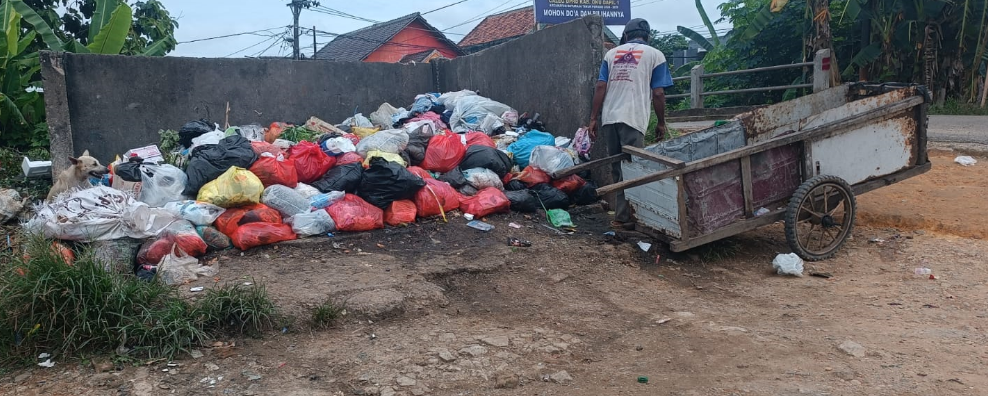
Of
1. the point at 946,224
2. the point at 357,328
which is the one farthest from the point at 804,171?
the point at 357,328

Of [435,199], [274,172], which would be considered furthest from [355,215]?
[274,172]

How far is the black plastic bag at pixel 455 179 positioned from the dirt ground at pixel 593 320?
21.6 inches

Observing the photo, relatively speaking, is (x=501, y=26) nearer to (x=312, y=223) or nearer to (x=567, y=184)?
(x=567, y=184)

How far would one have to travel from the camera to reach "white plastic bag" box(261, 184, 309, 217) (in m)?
4.96

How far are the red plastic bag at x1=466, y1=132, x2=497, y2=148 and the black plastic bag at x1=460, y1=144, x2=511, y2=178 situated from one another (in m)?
0.17

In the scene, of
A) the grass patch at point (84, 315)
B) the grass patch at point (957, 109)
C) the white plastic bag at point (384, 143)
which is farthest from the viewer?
the grass patch at point (957, 109)

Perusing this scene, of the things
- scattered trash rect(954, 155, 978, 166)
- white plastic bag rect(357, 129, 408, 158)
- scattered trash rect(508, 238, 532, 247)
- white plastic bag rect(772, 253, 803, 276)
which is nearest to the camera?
white plastic bag rect(772, 253, 803, 276)

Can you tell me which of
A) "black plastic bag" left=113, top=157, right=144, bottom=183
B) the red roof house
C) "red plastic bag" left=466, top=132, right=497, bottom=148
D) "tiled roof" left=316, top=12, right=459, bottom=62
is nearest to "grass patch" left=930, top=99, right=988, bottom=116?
"red plastic bag" left=466, top=132, right=497, bottom=148

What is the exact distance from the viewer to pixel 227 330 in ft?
10.9

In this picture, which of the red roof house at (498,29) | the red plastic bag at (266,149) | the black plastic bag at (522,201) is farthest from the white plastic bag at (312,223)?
the red roof house at (498,29)

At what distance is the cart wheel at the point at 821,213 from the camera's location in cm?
438

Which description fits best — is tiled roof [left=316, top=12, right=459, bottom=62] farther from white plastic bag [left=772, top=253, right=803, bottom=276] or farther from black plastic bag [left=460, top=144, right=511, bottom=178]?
white plastic bag [left=772, top=253, right=803, bottom=276]

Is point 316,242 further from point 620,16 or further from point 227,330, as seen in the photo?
point 620,16

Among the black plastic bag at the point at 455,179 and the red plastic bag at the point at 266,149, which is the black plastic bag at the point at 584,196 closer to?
the black plastic bag at the point at 455,179
